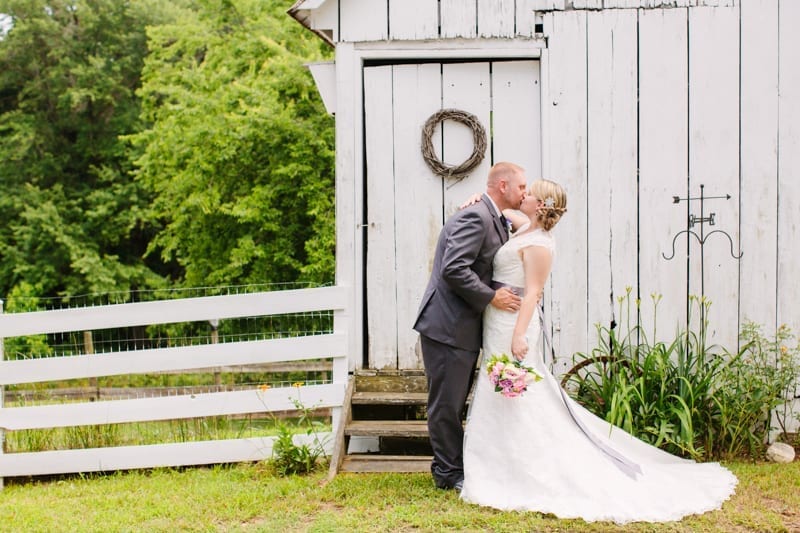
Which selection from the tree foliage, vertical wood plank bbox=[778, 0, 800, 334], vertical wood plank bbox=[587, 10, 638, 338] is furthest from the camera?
the tree foliage

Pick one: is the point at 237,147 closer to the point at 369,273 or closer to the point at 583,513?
the point at 369,273

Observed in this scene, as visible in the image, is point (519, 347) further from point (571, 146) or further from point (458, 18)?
point (458, 18)

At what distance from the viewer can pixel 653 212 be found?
6.23m

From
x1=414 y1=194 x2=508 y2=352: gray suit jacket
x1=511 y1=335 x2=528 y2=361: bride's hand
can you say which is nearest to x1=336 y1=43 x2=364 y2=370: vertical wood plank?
x1=414 y1=194 x2=508 y2=352: gray suit jacket

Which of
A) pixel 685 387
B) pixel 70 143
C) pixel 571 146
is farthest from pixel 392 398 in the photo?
pixel 70 143

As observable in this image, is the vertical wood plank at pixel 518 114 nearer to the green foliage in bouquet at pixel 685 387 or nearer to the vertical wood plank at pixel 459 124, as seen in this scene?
the vertical wood plank at pixel 459 124

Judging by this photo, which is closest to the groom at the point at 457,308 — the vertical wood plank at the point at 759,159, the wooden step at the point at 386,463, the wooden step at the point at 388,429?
the wooden step at the point at 386,463

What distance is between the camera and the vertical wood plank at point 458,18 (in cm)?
626

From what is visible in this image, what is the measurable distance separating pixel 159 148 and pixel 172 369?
437 inches

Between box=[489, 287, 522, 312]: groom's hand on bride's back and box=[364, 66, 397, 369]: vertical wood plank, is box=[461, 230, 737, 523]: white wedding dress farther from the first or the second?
box=[364, 66, 397, 369]: vertical wood plank

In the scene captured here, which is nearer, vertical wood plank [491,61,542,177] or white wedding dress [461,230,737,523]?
white wedding dress [461,230,737,523]

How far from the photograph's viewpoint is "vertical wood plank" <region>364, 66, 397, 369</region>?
20.8 feet

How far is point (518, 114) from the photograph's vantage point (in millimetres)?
6336

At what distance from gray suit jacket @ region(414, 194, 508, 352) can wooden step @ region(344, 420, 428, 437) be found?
1.06m
